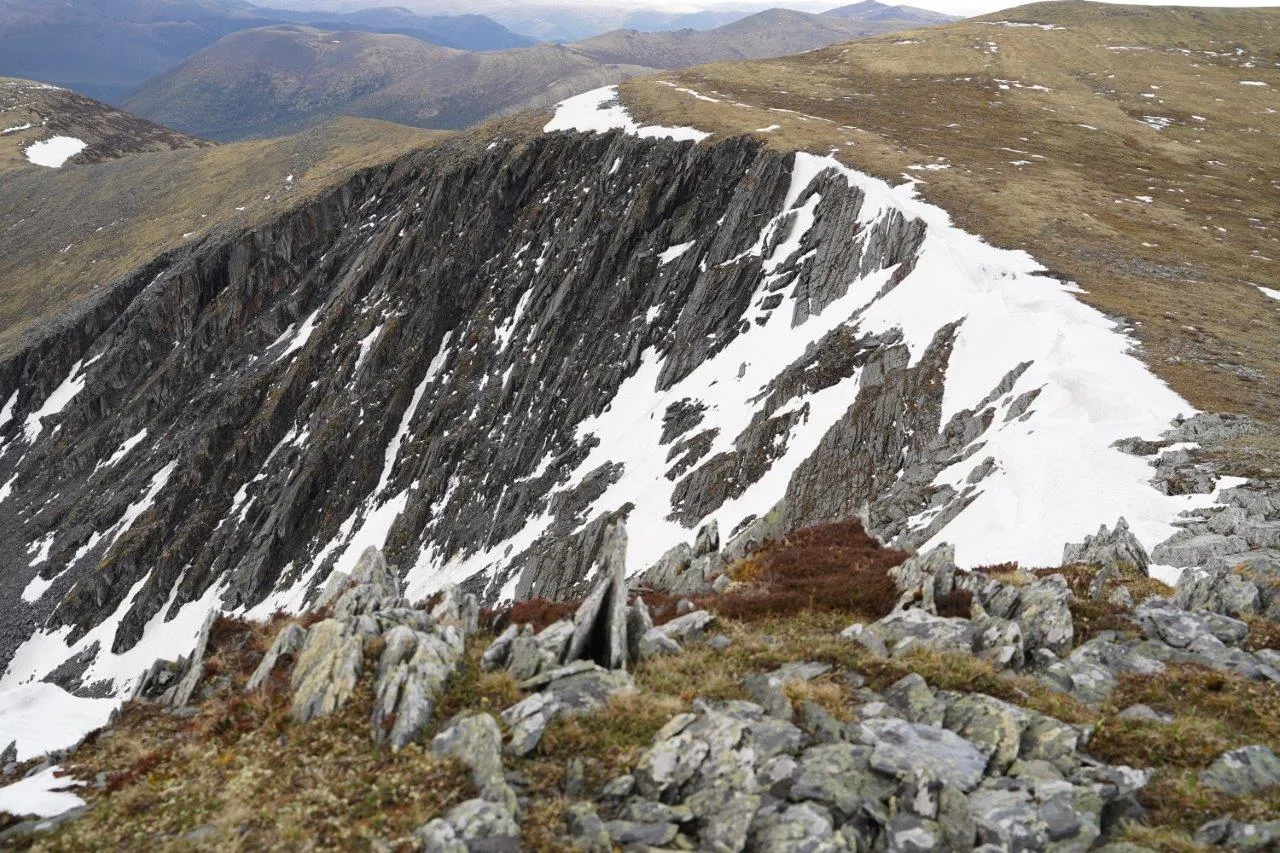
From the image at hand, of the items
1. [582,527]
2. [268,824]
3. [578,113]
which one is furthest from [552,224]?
[268,824]

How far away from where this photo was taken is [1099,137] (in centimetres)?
7575

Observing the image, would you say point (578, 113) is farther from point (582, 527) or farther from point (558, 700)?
point (558, 700)

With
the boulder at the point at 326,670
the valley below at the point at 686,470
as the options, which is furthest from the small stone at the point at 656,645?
the boulder at the point at 326,670

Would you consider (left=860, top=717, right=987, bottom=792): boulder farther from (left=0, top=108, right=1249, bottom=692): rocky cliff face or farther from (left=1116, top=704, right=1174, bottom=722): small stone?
(left=0, top=108, right=1249, bottom=692): rocky cliff face

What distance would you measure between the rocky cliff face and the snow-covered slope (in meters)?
0.25

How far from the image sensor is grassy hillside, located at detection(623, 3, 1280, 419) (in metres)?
34.5

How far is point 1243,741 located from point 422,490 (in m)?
59.2

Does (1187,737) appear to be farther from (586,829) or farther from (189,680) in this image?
(189,680)

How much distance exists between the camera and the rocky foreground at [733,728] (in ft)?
24.3

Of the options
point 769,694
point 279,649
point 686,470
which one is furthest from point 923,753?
Answer: point 686,470

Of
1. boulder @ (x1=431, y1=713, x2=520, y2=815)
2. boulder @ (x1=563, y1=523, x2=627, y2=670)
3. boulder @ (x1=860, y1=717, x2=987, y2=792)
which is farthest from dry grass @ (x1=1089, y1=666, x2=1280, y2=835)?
boulder @ (x1=431, y1=713, x2=520, y2=815)

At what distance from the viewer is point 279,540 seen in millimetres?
A: 64812

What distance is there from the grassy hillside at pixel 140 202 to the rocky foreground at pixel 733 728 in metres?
99.8

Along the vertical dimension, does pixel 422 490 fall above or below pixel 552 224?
below
